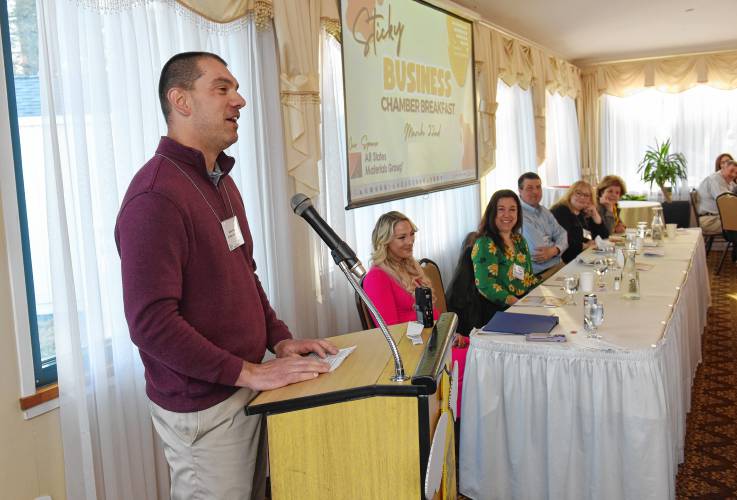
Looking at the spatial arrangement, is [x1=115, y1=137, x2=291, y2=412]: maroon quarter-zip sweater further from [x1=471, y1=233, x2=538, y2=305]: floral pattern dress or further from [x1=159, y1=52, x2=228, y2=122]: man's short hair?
[x1=471, y1=233, x2=538, y2=305]: floral pattern dress

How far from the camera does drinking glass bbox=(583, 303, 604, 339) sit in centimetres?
250

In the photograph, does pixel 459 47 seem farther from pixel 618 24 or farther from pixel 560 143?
pixel 560 143

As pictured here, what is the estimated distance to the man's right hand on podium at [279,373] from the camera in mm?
1326

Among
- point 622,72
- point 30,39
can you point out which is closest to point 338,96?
point 30,39

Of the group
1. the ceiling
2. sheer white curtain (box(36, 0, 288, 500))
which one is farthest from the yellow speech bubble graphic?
sheer white curtain (box(36, 0, 288, 500))

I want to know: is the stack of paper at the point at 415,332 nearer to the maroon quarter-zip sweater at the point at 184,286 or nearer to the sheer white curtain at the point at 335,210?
the maroon quarter-zip sweater at the point at 184,286

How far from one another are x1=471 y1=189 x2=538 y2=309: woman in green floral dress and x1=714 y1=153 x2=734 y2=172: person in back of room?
20.7 feet

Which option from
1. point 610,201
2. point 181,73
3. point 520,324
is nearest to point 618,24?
point 610,201

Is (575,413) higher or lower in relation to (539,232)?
lower

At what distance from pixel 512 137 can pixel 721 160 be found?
12.0ft

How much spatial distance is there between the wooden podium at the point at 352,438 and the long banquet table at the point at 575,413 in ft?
4.27

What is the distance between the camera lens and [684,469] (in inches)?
115

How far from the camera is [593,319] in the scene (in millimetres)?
2506

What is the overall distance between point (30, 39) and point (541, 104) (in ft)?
21.8
